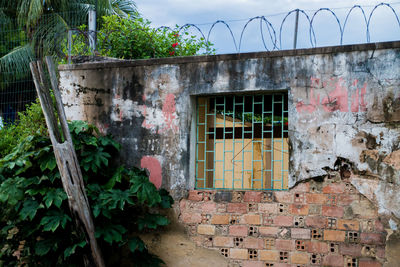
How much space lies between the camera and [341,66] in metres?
5.51

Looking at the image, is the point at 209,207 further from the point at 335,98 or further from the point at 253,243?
the point at 335,98

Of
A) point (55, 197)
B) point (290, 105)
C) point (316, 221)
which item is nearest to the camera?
point (316, 221)

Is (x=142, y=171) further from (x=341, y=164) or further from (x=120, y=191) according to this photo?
(x=341, y=164)

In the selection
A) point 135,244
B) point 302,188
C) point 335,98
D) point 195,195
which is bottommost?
point 135,244

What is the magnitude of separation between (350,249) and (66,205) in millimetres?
3324

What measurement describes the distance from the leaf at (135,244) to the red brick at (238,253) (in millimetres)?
1064

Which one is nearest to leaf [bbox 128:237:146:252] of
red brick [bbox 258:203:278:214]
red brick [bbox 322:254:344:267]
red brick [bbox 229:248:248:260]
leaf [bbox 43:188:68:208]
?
leaf [bbox 43:188:68:208]

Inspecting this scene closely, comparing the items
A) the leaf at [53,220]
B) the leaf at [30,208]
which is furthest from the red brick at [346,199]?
the leaf at [30,208]

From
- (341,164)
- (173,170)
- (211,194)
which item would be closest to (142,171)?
(173,170)

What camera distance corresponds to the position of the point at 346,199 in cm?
535

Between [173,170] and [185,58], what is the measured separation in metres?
1.44

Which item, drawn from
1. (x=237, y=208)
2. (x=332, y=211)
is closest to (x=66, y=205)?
(x=237, y=208)

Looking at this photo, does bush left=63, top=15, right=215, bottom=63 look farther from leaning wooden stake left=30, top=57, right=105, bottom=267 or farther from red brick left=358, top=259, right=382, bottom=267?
red brick left=358, top=259, right=382, bottom=267

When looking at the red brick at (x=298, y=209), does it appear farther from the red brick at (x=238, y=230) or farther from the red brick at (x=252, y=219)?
the red brick at (x=238, y=230)
